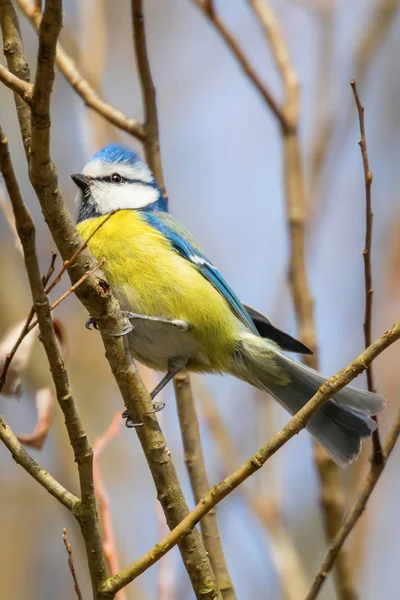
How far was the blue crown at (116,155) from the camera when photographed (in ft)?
11.7

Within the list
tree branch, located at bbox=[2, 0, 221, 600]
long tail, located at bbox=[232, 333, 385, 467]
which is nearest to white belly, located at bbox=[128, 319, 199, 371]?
long tail, located at bbox=[232, 333, 385, 467]

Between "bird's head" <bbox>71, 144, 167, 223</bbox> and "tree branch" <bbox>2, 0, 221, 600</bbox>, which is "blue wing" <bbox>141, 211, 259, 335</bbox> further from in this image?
"tree branch" <bbox>2, 0, 221, 600</bbox>

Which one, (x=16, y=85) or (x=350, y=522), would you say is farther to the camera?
(x=350, y=522)

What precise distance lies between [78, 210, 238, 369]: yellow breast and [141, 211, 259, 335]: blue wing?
40 mm

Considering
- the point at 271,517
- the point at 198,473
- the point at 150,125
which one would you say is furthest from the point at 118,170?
the point at 271,517

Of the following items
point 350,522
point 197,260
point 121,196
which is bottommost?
point 350,522

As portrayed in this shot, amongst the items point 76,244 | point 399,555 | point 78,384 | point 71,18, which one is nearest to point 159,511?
point 76,244

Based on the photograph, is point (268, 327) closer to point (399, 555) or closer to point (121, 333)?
point (121, 333)

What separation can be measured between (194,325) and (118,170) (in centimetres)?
98

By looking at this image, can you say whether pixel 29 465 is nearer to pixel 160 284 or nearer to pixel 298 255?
pixel 160 284

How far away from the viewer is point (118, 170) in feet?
11.8

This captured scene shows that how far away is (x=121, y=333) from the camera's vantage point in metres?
2.14

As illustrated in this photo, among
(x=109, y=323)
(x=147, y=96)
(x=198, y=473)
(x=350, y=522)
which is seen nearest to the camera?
(x=109, y=323)

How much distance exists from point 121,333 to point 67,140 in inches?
140
